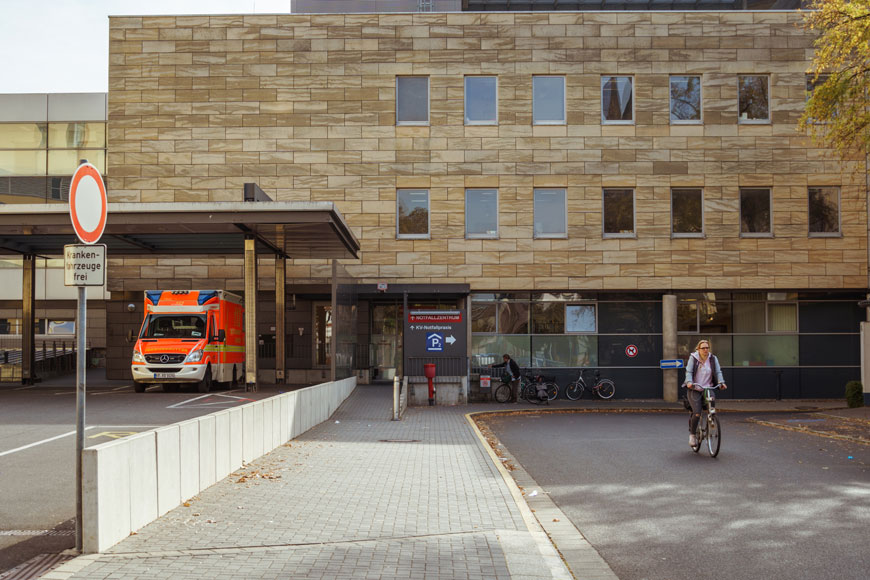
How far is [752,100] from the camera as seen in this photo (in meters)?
29.6

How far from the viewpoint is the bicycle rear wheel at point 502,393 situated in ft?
85.7

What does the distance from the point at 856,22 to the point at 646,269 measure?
41.4ft

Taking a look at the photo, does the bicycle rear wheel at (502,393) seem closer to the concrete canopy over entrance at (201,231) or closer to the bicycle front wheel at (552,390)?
the bicycle front wheel at (552,390)

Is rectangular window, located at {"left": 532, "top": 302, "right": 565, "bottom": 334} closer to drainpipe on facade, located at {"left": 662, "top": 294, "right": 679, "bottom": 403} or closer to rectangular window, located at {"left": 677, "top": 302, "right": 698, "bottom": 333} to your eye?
drainpipe on facade, located at {"left": 662, "top": 294, "right": 679, "bottom": 403}

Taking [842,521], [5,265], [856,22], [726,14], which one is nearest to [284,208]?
[856,22]

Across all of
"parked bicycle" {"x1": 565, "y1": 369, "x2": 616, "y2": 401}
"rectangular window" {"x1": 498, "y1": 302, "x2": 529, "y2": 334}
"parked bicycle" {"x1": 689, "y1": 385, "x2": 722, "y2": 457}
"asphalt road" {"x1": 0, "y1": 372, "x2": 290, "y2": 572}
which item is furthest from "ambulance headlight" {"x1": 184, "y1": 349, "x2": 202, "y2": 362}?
"parked bicycle" {"x1": 689, "y1": 385, "x2": 722, "y2": 457}

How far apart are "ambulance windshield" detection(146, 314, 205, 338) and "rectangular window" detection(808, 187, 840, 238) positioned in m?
21.1

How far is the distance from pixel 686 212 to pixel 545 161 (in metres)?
5.32

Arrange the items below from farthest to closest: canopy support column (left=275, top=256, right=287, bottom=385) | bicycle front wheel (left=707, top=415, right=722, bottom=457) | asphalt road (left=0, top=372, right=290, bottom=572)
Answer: canopy support column (left=275, top=256, right=287, bottom=385) < bicycle front wheel (left=707, top=415, right=722, bottom=457) < asphalt road (left=0, top=372, right=290, bottom=572)

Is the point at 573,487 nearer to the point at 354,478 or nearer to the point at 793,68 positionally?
the point at 354,478

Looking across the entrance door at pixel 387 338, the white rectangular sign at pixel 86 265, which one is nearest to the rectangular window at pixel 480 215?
the entrance door at pixel 387 338

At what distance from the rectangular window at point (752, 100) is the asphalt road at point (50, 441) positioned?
1972 centimetres

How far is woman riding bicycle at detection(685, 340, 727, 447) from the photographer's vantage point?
1308cm

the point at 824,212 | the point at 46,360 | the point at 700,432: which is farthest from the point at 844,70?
the point at 46,360
